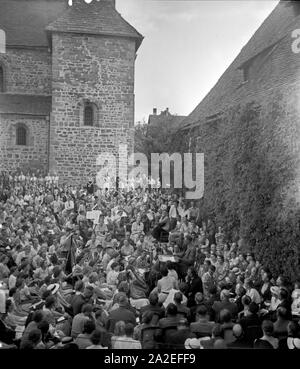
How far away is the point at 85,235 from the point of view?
725 inches

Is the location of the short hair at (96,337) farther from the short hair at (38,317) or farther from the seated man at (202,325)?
the seated man at (202,325)

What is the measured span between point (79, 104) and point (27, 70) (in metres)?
4.86

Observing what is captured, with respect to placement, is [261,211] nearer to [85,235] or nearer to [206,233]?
[206,233]

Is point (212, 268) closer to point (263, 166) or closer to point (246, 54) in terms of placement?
point (263, 166)

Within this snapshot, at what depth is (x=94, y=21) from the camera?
31.0 m

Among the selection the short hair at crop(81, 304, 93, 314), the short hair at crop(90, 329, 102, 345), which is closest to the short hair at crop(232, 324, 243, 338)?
the short hair at crop(90, 329, 102, 345)

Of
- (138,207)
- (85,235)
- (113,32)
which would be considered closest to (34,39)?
(113,32)

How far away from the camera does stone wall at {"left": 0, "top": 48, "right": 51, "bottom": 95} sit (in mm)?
33812

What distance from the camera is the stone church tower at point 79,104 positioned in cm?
3080

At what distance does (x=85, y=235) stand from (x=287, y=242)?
6765 millimetres

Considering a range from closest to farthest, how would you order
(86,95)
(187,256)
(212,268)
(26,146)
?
(212,268) → (187,256) → (86,95) → (26,146)

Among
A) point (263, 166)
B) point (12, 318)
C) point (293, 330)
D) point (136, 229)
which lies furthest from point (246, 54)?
point (293, 330)

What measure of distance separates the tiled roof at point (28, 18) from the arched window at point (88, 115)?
5.15 metres

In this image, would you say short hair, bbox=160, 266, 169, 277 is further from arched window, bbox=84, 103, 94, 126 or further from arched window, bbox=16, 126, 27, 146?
arched window, bbox=16, 126, 27, 146
